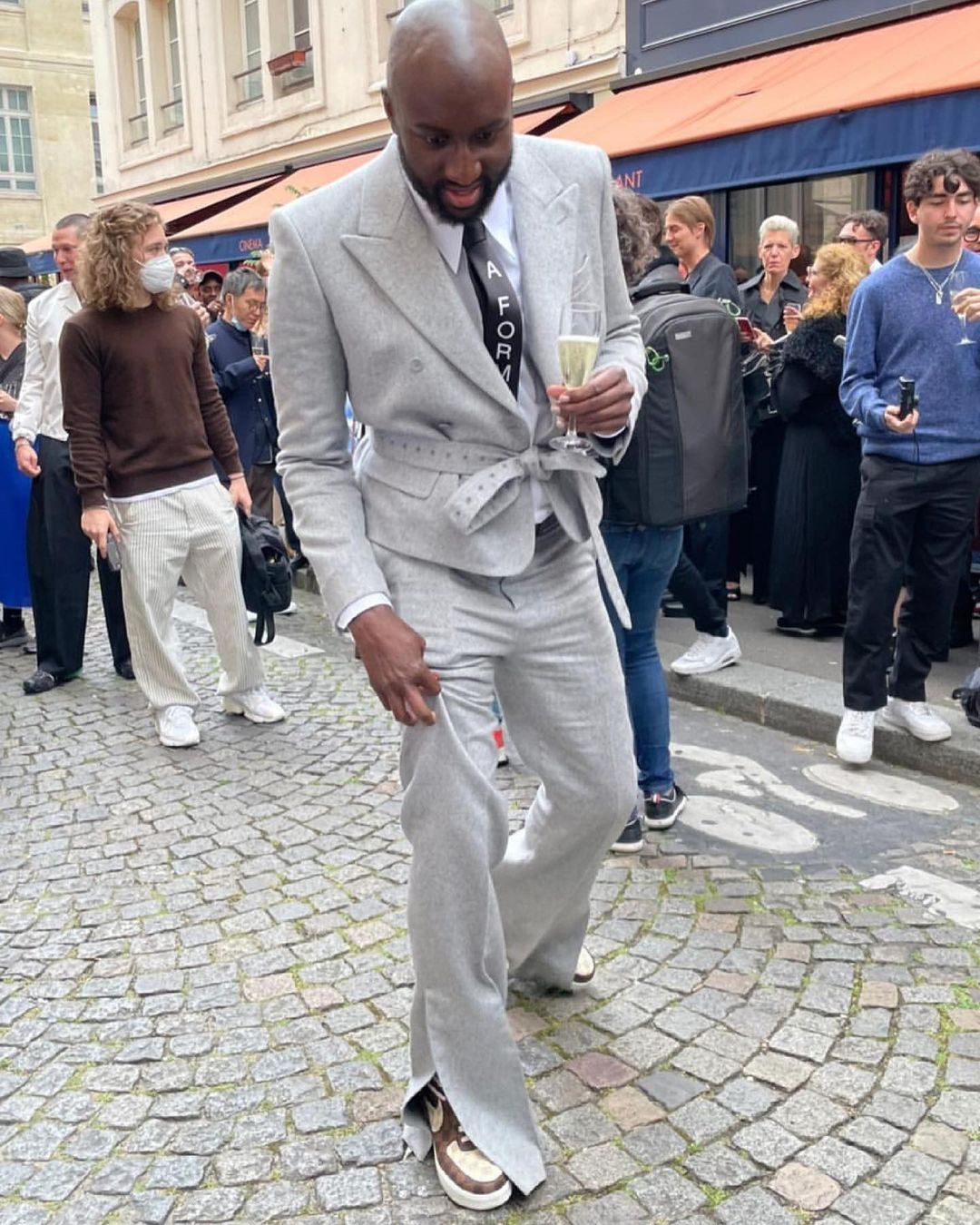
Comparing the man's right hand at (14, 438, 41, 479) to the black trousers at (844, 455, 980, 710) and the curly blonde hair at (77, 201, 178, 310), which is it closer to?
the curly blonde hair at (77, 201, 178, 310)

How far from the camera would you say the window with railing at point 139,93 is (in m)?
21.7

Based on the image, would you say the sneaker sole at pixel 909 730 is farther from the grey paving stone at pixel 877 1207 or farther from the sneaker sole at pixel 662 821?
the grey paving stone at pixel 877 1207

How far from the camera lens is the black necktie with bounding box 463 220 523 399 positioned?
2285mm

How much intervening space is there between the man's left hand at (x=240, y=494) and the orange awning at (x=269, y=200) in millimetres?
8509

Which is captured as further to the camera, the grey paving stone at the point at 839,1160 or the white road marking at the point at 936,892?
the white road marking at the point at 936,892

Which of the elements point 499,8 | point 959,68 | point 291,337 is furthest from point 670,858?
point 499,8

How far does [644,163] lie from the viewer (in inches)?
335

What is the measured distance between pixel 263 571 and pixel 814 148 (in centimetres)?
422

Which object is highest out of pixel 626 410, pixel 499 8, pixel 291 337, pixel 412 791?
pixel 499 8

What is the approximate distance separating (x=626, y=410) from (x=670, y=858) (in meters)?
1.96

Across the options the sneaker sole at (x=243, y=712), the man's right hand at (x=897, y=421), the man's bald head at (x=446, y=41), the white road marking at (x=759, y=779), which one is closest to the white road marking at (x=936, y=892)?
the white road marking at (x=759, y=779)

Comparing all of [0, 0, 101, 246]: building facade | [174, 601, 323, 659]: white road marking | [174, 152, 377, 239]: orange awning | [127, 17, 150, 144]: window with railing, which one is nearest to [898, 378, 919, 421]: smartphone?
[174, 601, 323, 659]: white road marking

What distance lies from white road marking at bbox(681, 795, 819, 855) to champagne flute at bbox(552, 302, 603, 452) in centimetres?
209

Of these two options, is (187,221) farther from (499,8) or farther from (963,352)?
(963,352)
